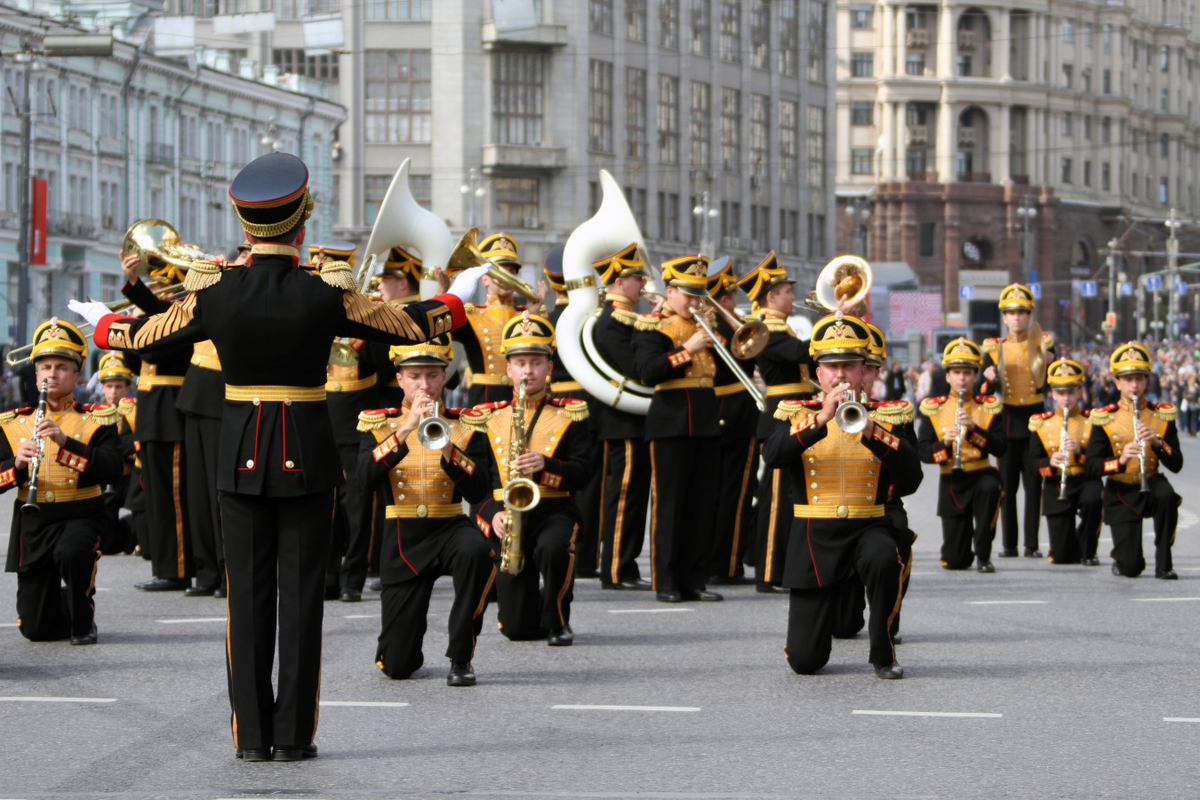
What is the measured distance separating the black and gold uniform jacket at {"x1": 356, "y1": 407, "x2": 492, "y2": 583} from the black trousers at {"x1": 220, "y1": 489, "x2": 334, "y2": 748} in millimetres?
2331

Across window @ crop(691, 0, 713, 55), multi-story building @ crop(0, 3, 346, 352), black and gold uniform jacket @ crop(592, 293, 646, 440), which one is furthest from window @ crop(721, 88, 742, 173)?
black and gold uniform jacket @ crop(592, 293, 646, 440)

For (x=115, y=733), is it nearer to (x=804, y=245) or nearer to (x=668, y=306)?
(x=668, y=306)

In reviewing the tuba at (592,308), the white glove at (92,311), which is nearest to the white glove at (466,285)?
the white glove at (92,311)

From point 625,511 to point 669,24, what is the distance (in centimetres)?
7551

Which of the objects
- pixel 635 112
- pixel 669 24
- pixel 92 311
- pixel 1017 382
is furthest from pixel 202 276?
pixel 669 24

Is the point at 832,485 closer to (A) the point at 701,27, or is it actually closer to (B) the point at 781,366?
Answer: (B) the point at 781,366

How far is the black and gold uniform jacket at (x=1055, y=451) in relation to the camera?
1730cm

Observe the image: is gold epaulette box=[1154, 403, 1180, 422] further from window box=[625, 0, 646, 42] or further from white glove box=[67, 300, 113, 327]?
window box=[625, 0, 646, 42]

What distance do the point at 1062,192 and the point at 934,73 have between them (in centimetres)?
1052

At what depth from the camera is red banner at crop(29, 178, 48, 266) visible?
56.0m

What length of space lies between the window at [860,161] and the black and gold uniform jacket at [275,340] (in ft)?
381

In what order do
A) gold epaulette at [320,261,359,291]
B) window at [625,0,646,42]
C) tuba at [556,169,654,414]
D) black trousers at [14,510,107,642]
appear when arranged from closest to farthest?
1. gold epaulette at [320,261,359,291]
2. black trousers at [14,510,107,642]
3. tuba at [556,169,654,414]
4. window at [625,0,646,42]

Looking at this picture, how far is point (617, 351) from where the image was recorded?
14828mm

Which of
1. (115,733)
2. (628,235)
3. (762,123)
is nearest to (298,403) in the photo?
(115,733)
